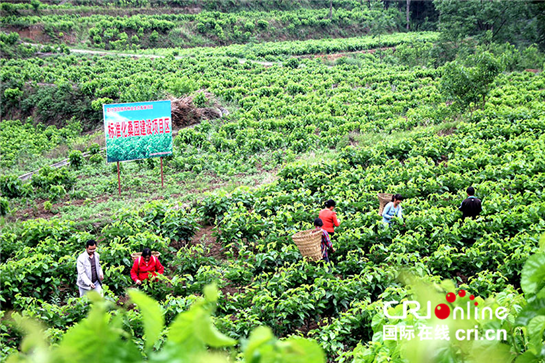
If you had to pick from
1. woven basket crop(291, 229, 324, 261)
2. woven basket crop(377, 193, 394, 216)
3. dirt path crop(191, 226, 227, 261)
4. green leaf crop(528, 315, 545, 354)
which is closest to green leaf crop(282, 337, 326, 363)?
green leaf crop(528, 315, 545, 354)

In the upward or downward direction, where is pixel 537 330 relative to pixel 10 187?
upward

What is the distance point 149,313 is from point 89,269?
235 inches

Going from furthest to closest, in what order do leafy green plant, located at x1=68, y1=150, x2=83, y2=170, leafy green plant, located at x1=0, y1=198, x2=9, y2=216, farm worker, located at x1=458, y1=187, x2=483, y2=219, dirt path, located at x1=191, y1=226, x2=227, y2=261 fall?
1. leafy green plant, located at x1=68, y1=150, x2=83, y2=170
2. leafy green plant, located at x1=0, y1=198, x2=9, y2=216
3. dirt path, located at x1=191, y1=226, x2=227, y2=261
4. farm worker, located at x1=458, y1=187, x2=483, y2=219

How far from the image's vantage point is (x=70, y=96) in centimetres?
2566

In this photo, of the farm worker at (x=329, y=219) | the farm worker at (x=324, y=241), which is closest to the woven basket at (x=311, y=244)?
the farm worker at (x=324, y=241)

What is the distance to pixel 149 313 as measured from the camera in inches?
41.9

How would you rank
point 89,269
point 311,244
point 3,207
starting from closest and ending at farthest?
point 89,269 < point 311,244 < point 3,207

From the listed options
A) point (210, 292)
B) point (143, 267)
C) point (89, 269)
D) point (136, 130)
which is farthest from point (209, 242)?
point (210, 292)

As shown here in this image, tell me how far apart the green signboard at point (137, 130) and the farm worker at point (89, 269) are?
16.1ft

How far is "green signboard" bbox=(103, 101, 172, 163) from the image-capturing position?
36.0ft

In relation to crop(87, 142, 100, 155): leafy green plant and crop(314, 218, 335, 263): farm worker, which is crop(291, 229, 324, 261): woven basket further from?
crop(87, 142, 100, 155): leafy green plant

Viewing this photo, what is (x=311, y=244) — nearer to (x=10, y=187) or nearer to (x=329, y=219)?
(x=329, y=219)

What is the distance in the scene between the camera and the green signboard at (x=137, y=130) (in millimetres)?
10969

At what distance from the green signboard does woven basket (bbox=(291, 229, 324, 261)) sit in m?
5.68
